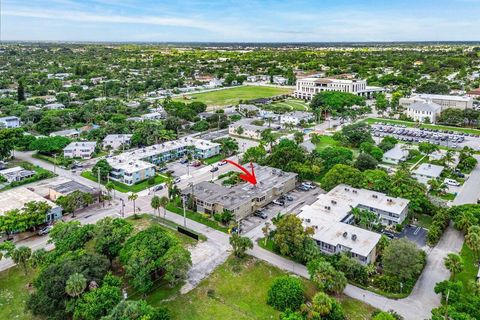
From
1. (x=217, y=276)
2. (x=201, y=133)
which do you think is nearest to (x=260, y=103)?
(x=201, y=133)

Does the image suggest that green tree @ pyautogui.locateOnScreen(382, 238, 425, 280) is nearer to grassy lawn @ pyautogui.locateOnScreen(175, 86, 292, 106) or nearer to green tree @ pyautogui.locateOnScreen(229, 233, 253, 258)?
green tree @ pyautogui.locateOnScreen(229, 233, 253, 258)

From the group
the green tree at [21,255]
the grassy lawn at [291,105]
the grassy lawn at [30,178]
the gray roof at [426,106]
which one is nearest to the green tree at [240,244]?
the green tree at [21,255]

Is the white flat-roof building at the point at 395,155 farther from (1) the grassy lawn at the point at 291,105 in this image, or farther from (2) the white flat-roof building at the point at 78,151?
(2) the white flat-roof building at the point at 78,151

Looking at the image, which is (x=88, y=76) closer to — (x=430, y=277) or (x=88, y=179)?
(x=88, y=179)

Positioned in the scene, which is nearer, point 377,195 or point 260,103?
point 377,195

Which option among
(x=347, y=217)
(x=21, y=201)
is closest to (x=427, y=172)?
(x=347, y=217)

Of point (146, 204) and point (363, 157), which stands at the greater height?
point (363, 157)

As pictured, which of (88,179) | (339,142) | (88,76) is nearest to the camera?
(88,179)
